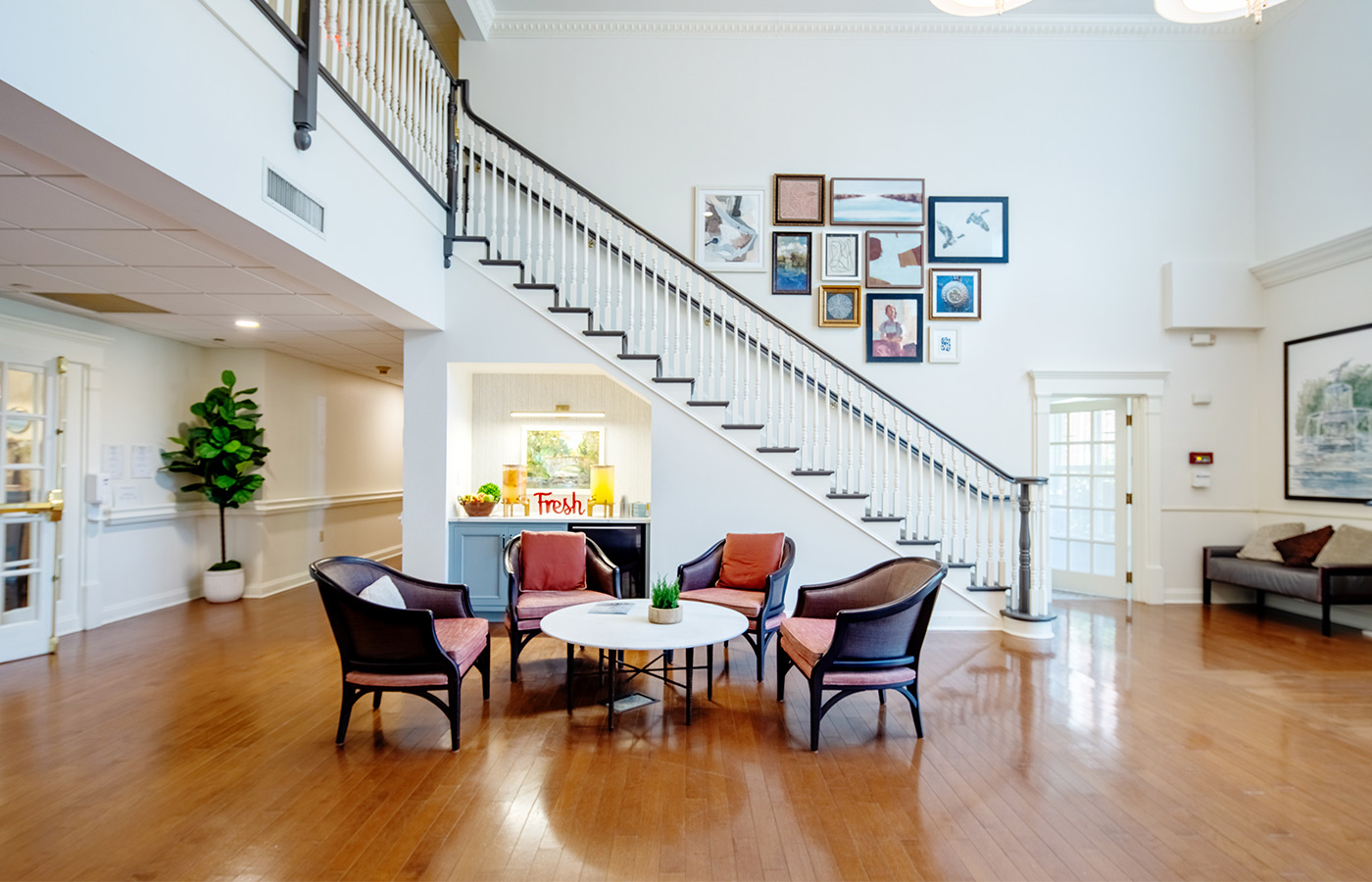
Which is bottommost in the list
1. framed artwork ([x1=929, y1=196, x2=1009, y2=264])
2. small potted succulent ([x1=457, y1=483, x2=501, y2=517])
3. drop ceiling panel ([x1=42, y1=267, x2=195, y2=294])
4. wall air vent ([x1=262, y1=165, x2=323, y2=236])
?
small potted succulent ([x1=457, y1=483, x2=501, y2=517])

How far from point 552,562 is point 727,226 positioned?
4.14 meters

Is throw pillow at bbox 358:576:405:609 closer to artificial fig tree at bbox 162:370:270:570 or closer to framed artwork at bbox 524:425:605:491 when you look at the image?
framed artwork at bbox 524:425:605:491

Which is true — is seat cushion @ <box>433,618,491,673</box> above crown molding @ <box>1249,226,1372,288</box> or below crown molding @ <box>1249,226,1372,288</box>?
below

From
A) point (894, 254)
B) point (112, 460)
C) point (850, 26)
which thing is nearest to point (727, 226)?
point (894, 254)

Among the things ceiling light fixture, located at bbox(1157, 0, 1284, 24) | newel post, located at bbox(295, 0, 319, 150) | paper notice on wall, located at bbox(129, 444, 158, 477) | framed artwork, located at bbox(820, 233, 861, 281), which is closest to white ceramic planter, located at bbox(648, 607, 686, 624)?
newel post, located at bbox(295, 0, 319, 150)

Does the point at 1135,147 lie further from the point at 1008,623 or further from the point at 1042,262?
the point at 1008,623

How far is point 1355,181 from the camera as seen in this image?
6.32 m

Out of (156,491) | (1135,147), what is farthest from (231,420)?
(1135,147)

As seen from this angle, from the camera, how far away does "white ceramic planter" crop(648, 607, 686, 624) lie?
4.05m

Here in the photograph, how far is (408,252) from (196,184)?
253 cm

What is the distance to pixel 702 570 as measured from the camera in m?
5.44

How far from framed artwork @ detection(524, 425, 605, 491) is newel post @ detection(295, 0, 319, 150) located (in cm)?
378

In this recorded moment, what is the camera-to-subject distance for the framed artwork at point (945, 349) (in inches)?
292

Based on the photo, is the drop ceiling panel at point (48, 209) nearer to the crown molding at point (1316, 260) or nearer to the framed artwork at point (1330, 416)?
the crown molding at point (1316, 260)
